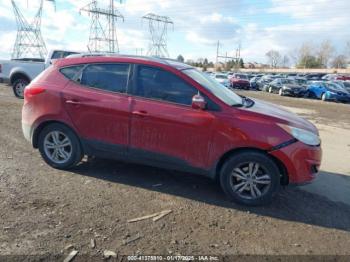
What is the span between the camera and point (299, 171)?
4734mm

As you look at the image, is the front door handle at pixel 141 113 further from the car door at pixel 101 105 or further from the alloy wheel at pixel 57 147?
the alloy wheel at pixel 57 147

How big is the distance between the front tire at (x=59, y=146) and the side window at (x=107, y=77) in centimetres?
79

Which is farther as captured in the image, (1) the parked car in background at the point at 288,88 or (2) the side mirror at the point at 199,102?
(1) the parked car in background at the point at 288,88

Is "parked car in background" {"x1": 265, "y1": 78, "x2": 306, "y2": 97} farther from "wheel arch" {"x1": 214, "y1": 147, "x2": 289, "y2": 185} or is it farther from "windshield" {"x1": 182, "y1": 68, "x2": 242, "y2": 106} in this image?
"wheel arch" {"x1": 214, "y1": 147, "x2": 289, "y2": 185}

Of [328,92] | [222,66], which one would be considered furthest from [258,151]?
[222,66]

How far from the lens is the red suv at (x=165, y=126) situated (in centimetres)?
477

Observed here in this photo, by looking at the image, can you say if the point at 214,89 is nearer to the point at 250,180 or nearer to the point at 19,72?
the point at 250,180

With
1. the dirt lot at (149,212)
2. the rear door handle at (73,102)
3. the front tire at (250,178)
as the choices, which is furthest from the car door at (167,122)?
the rear door handle at (73,102)

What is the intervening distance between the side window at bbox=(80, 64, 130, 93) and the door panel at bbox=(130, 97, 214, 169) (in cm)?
37

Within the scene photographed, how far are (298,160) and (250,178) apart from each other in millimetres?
630

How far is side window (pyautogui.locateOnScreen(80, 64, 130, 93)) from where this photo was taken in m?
5.36

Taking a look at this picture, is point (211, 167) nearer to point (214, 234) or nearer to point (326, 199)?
point (214, 234)

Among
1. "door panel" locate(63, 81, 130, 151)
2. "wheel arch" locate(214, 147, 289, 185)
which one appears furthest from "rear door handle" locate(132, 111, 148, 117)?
"wheel arch" locate(214, 147, 289, 185)

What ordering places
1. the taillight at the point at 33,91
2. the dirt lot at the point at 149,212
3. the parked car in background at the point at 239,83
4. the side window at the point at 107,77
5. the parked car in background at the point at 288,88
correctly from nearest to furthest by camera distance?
the dirt lot at the point at 149,212 → the side window at the point at 107,77 → the taillight at the point at 33,91 → the parked car in background at the point at 288,88 → the parked car in background at the point at 239,83
